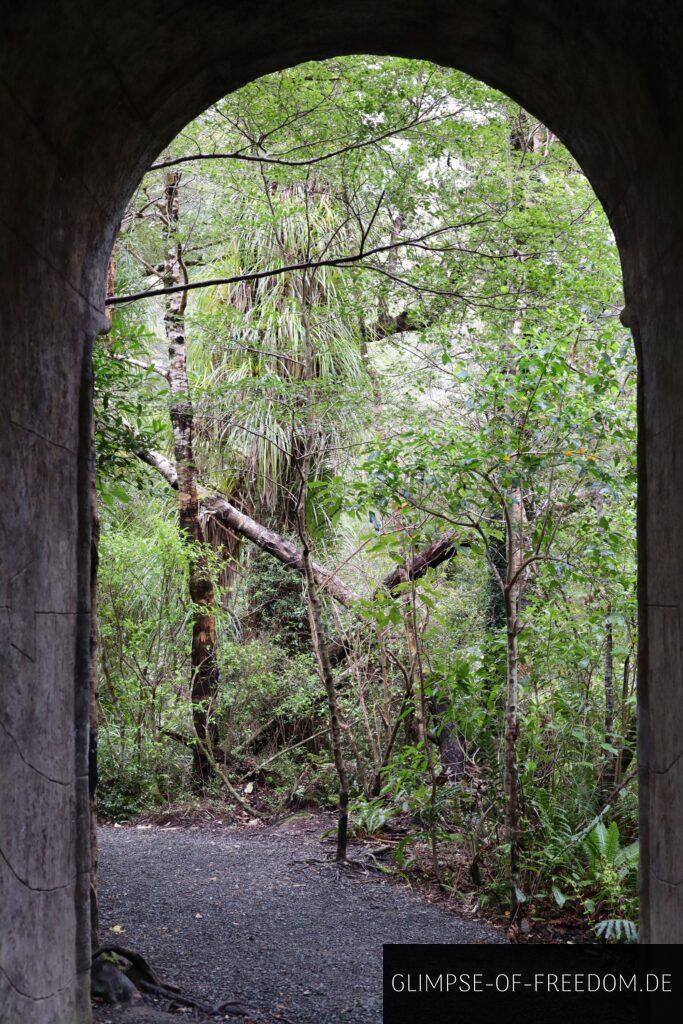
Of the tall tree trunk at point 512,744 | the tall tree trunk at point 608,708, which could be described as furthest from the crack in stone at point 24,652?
the tall tree trunk at point 608,708

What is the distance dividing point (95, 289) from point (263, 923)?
3.89m

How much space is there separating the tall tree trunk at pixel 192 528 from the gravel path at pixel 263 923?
153cm

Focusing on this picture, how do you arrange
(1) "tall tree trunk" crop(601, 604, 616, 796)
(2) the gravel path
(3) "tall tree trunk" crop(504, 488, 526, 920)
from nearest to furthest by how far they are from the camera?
(2) the gravel path, (3) "tall tree trunk" crop(504, 488, 526, 920), (1) "tall tree trunk" crop(601, 604, 616, 796)

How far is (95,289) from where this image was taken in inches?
133

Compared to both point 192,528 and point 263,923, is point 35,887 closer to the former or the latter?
point 263,923

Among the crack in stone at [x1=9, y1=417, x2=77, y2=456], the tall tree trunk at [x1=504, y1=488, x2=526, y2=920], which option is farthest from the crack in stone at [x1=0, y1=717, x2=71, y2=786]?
the tall tree trunk at [x1=504, y1=488, x2=526, y2=920]

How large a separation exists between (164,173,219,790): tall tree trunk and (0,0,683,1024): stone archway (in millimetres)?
5333

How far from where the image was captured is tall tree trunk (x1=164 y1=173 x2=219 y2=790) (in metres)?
8.88

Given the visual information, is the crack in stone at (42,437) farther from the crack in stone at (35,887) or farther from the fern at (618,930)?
the fern at (618,930)

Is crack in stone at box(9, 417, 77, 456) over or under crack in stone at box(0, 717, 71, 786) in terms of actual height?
over

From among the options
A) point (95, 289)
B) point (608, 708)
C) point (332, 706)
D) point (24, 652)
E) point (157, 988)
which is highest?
point (95, 289)

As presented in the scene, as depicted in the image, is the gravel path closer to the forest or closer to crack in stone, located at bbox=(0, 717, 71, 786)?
the forest

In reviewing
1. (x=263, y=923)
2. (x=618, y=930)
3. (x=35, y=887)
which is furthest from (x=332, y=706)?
(x=35, y=887)

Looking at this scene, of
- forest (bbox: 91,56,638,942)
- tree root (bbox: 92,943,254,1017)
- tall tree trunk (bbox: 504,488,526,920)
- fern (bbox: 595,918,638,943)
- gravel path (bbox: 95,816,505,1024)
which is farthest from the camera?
forest (bbox: 91,56,638,942)
